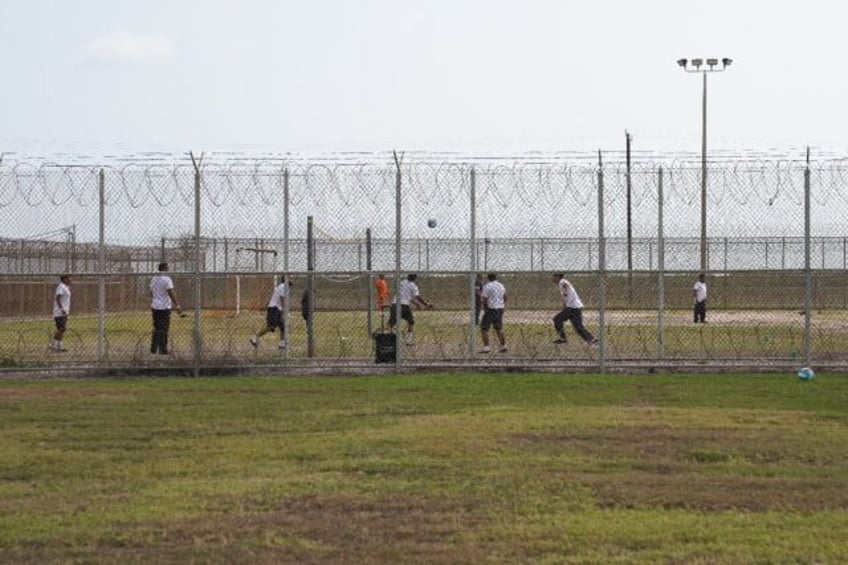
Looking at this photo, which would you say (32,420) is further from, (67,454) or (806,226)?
(806,226)

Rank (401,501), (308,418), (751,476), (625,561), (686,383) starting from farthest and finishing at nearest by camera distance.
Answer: (686,383) → (308,418) → (751,476) → (401,501) → (625,561)

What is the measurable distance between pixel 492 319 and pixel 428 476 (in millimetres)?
10704

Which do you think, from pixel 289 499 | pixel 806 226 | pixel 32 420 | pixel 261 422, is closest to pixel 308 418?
pixel 261 422

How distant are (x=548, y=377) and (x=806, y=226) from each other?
393 centimetres

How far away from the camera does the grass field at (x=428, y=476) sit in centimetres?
711

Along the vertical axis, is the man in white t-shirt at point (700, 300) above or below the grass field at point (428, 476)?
above

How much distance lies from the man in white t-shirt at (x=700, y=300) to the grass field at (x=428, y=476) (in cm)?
808

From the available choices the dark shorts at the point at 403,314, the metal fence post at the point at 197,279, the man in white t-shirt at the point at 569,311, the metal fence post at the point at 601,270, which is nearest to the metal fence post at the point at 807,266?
the metal fence post at the point at 601,270

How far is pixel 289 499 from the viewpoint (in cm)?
840

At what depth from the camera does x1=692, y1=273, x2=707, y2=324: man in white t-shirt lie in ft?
75.8

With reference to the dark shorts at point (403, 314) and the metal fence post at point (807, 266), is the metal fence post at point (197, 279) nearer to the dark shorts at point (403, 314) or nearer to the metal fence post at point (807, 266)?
the dark shorts at point (403, 314)

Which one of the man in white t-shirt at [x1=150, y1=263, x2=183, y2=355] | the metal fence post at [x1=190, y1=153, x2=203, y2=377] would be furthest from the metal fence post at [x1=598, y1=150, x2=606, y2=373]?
the man in white t-shirt at [x1=150, y1=263, x2=183, y2=355]

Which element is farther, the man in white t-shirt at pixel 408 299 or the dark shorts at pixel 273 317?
the dark shorts at pixel 273 317

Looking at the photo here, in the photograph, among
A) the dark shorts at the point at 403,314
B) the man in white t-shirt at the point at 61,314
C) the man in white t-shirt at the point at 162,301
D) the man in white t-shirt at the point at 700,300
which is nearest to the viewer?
the dark shorts at the point at 403,314
